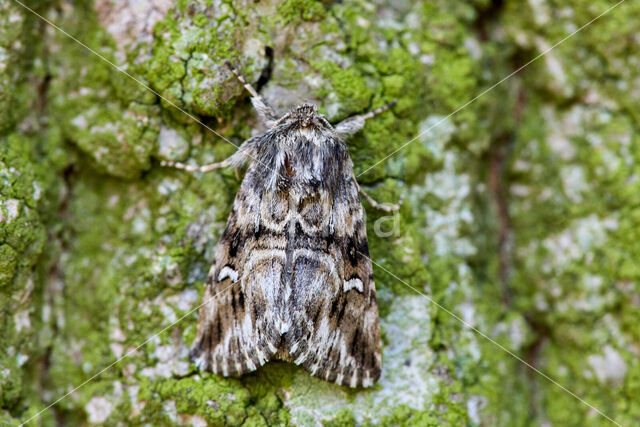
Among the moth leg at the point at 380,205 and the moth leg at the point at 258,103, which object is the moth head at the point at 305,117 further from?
the moth leg at the point at 380,205

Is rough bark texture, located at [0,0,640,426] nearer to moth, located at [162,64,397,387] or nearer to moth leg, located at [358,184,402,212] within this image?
moth leg, located at [358,184,402,212]

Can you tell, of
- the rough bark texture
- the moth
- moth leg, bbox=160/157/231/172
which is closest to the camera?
the moth

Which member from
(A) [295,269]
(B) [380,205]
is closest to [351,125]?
(B) [380,205]

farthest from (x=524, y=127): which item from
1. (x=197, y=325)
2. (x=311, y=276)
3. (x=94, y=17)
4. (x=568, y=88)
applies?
(x=94, y=17)

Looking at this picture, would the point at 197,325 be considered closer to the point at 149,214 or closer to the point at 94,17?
the point at 149,214

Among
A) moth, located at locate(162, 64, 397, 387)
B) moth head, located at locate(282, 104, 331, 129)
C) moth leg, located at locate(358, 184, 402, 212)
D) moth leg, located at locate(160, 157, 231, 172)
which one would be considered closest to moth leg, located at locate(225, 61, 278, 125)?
moth, located at locate(162, 64, 397, 387)

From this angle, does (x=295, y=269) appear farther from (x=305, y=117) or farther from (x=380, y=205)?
(x=305, y=117)

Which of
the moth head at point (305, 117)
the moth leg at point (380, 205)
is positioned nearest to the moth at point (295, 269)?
the moth head at point (305, 117)
